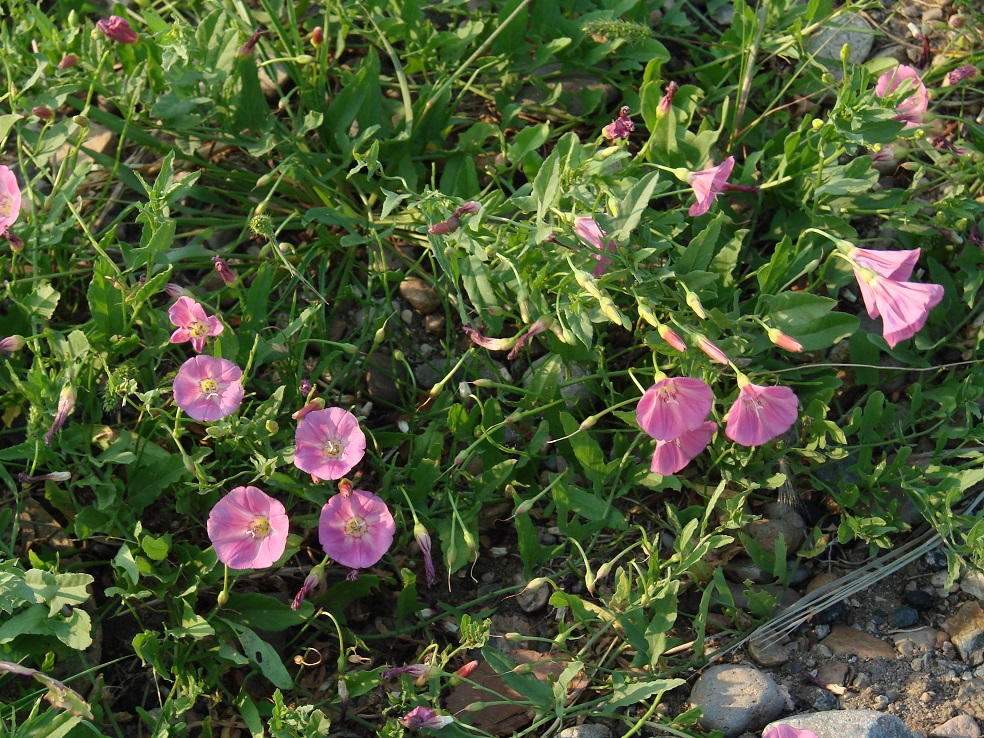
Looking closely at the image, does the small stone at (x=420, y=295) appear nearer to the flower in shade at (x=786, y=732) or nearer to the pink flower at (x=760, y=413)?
the pink flower at (x=760, y=413)

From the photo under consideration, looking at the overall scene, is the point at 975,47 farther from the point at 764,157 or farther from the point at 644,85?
the point at 644,85

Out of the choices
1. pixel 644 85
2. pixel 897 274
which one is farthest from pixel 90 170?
pixel 897 274

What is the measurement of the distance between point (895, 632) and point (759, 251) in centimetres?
113

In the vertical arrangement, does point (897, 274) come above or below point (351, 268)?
above

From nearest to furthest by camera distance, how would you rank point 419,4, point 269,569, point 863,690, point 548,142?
1. point 863,690
2. point 269,569
3. point 419,4
4. point 548,142

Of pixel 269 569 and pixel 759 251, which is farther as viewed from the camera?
pixel 759 251

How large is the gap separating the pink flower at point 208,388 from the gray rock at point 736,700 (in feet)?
4.29

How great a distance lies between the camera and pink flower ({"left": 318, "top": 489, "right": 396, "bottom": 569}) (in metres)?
2.22

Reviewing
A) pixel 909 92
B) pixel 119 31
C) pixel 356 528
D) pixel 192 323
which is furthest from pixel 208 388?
pixel 909 92

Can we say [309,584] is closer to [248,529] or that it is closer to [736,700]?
[248,529]

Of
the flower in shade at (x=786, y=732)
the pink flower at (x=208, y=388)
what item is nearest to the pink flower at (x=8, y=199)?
the pink flower at (x=208, y=388)

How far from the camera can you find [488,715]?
7.52ft

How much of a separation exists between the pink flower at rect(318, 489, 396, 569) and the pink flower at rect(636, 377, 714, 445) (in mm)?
648

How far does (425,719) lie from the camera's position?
2.04 meters
